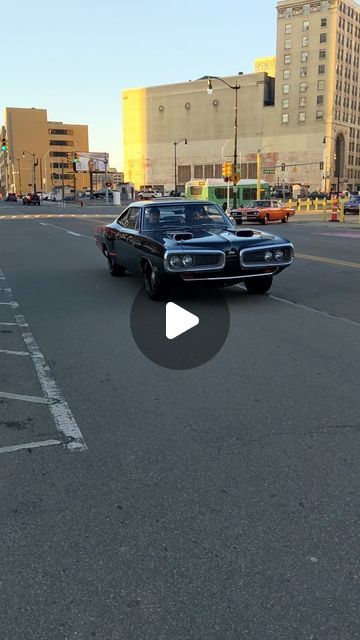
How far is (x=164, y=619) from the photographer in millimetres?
2305

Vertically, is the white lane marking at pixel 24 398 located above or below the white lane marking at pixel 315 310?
below

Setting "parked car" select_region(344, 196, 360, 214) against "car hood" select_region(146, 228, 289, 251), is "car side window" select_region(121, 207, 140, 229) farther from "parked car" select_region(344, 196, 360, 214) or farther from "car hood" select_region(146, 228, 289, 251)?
"parked car" select_region(344, 196, 360, 214)

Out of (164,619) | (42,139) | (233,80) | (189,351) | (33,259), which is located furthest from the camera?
(42,139)

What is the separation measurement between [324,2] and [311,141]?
Answer: 2846cm

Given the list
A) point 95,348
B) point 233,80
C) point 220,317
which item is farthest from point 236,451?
point 233,80

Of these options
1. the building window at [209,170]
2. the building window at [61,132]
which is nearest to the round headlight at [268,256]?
the building window at [209,170]

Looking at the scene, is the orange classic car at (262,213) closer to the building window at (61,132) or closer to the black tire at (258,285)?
the black tire at (258,285)

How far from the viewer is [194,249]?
8125mm

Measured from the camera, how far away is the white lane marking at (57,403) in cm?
398

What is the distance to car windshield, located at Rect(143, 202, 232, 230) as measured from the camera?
956 centimetres

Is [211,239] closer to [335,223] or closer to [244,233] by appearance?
[244,233]

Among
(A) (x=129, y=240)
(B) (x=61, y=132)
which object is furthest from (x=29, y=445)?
(B) (x=61, y=132)

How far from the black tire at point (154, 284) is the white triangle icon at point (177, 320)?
0.93 ft

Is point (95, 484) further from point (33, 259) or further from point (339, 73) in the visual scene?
point (339, 73)
